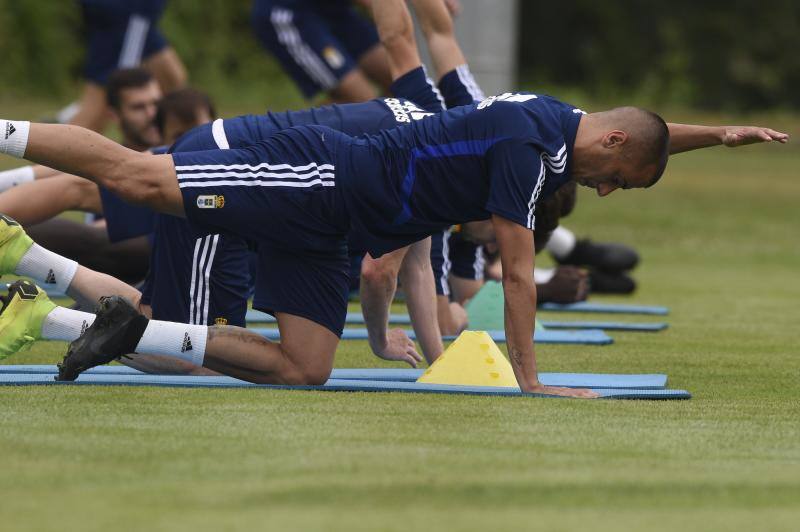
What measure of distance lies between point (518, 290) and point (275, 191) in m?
0.93

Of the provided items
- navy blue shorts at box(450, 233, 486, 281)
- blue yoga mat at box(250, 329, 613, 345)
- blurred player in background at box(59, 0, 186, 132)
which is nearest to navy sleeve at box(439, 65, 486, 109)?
blue yoga mat at box(250, 329, 613, 345)

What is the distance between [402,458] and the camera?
437 cm

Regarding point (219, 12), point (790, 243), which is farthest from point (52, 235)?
point (219, 12)

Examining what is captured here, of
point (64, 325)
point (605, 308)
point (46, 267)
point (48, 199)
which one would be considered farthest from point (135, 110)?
point (64, 325)

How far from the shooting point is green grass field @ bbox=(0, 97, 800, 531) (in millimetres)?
3742

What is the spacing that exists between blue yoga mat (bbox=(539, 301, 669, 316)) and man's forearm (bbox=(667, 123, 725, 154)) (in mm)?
3545

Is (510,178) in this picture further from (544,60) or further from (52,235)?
(544,60)

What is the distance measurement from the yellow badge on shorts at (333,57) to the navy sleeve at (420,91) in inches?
183

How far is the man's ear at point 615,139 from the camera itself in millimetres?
5496

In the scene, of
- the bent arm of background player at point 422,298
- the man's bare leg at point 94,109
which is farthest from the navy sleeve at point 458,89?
the man's bare leg at point 94,109

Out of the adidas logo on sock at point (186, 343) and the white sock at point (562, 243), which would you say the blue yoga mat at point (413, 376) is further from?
the white sock at point (562, 243)

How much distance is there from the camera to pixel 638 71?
34.9m

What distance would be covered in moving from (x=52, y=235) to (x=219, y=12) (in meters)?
23.6

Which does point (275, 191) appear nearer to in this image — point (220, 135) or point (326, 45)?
point (220, 135)
